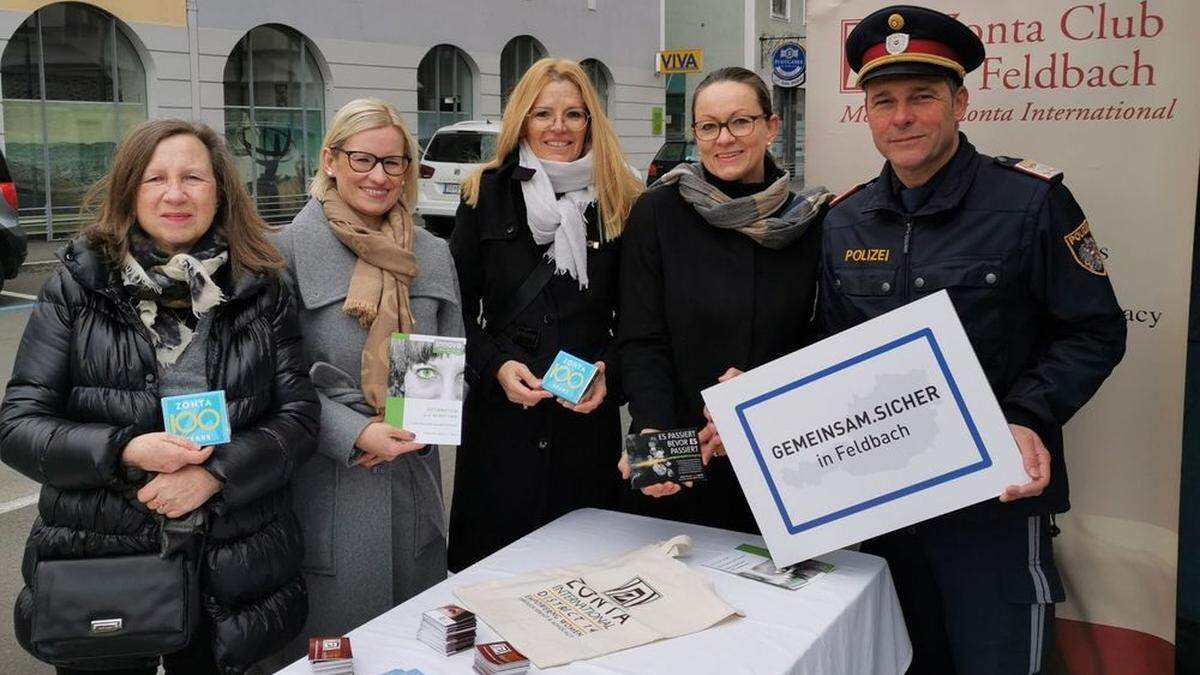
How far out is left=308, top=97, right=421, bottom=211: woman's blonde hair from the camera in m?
2.76

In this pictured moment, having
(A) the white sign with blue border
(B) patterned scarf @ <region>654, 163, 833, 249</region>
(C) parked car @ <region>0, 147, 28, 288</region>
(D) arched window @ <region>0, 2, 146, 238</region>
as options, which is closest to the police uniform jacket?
(A) the white sign with blue border

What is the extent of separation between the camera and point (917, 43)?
2.45 metres

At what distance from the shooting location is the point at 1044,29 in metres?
3.02

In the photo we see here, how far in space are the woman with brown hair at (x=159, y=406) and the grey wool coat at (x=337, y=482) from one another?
6.3 inches

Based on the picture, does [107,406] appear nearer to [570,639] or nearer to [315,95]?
[570,639]

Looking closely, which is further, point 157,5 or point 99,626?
point 157,5

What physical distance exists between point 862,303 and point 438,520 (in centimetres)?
133

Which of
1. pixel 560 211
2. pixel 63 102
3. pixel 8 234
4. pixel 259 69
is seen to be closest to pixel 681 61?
pixel 259 69

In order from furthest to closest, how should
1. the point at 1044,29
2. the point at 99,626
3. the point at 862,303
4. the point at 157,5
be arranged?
the point at 157,5 → the point at 1044,29 → the point at 862,303 → the point at 99,626

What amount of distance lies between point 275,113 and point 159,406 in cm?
1757

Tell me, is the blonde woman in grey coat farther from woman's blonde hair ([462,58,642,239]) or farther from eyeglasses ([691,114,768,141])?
eyeglasses ([691,114,768,141])

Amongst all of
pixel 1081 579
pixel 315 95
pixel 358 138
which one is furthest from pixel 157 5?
pixel 1081 579

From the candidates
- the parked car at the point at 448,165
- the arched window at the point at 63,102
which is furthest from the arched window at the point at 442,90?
the arched window at the point at 63,102

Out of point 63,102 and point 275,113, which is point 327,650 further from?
point 275,113
